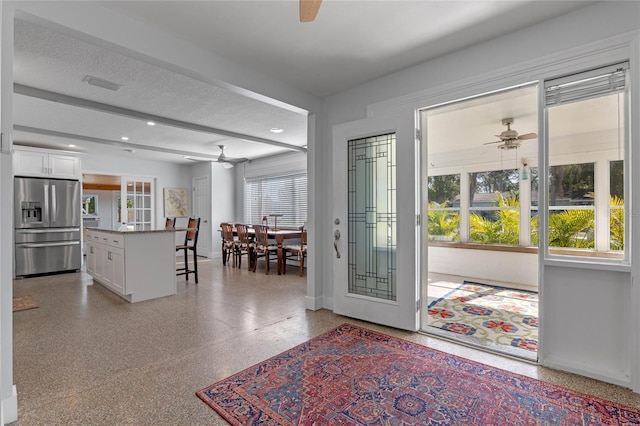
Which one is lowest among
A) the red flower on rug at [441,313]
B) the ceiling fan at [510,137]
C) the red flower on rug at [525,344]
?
the red flower on rug at [441,313]

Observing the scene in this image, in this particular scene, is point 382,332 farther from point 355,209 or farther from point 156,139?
point 156,139

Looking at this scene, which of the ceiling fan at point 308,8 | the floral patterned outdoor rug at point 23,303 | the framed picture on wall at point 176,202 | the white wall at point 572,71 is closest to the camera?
the ceiling fan at point 308,8

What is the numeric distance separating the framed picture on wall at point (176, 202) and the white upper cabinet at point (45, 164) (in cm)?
217

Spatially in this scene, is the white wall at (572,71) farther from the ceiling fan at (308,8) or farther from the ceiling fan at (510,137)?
the ceiling fan at (510,137)

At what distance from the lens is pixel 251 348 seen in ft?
8.76

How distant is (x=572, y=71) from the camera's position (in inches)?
87.9

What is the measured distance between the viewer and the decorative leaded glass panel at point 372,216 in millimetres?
3205

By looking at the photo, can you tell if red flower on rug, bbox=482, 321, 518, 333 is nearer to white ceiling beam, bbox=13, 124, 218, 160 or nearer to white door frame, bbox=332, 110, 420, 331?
white door frame, bbox=332, 110, 420, 331

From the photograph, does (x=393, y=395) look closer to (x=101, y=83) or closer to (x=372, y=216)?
(x=372, y=216)

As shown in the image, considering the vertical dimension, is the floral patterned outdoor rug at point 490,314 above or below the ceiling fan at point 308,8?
below

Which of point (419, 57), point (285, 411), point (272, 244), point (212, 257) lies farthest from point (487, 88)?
point (212, 257)

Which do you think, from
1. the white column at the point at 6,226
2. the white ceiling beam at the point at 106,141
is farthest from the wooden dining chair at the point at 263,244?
the white column at the point at 6,226

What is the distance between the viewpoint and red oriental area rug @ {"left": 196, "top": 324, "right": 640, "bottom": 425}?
5.76 feet

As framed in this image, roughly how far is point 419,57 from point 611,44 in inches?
52.3
